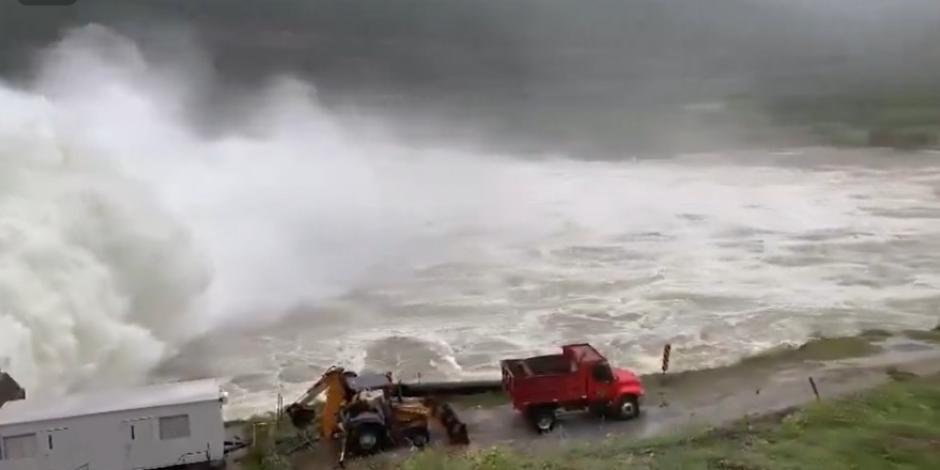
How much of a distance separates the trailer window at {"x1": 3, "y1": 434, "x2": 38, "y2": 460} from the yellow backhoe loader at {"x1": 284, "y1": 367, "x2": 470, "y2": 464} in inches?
150

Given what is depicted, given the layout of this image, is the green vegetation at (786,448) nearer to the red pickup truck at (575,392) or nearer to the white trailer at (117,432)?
the red pickup truck at (575,392)

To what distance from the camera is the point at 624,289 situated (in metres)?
26.1

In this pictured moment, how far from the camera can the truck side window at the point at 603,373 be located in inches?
621

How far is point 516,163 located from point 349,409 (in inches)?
1717

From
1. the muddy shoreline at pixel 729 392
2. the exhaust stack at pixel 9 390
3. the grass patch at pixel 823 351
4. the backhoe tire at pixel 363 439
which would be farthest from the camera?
the grass patch at pixel 823 351

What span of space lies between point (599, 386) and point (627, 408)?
0.60 meters

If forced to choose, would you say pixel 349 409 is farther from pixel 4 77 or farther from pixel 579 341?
→ pixel 4 77

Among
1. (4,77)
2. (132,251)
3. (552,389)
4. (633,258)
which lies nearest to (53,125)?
(132,251)

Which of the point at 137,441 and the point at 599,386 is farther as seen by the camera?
the point at 599,386

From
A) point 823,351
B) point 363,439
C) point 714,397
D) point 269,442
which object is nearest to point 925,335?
point 823,351

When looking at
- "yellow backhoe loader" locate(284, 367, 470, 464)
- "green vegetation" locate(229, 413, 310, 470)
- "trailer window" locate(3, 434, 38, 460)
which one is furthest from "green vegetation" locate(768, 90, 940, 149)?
"trailer window" locate(3, 434, 38, 460)

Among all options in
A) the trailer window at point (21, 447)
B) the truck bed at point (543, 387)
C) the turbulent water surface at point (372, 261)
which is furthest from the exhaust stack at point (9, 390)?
the truck bed at point (543, 387)

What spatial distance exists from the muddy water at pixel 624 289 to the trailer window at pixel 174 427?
152 inches

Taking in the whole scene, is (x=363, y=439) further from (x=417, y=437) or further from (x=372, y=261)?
(x=372, y=261)
